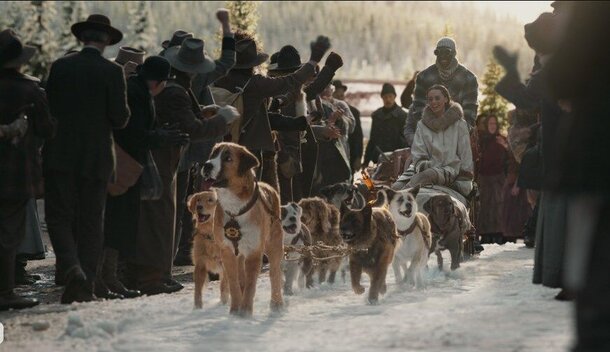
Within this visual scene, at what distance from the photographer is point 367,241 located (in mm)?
12672

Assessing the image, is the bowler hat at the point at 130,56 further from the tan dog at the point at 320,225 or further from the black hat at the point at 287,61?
the tan dog at the point at 320,225

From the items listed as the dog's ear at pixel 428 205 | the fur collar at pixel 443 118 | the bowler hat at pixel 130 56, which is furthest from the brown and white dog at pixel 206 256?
the fur collar at pixel 443 118

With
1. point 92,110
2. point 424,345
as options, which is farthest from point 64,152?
point 424,345

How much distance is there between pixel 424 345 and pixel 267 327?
1.66m

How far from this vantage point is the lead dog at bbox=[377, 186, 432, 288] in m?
13.6

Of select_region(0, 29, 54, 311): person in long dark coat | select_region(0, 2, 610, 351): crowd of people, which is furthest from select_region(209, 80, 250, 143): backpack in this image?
select_region(0, 29, 54, 311): person in long dark coat

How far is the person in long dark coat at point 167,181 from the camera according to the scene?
12711 mm

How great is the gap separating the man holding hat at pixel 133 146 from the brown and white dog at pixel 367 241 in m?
1.61

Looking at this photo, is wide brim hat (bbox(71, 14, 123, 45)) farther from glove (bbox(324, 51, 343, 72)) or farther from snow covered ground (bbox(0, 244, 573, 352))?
glove (bbox(324, 51, 343, 72))

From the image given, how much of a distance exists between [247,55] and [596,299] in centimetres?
866

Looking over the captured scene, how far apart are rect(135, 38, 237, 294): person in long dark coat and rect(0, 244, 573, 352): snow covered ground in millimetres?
309

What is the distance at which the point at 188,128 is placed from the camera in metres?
12.5

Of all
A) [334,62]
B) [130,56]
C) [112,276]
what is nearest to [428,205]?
[334,62]

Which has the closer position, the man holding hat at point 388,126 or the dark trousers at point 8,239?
the dark trousers at point 8,239
